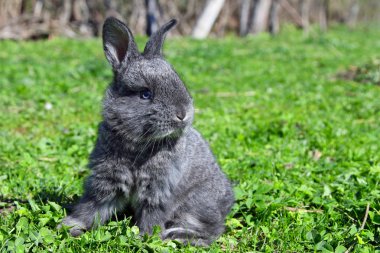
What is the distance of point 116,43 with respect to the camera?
13.3 feet

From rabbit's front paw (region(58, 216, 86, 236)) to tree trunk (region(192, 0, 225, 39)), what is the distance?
15091 mm

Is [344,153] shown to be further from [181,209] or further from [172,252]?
[172,252]

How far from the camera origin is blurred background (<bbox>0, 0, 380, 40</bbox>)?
15664 millimetres

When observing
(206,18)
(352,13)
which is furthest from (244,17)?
(352,13)

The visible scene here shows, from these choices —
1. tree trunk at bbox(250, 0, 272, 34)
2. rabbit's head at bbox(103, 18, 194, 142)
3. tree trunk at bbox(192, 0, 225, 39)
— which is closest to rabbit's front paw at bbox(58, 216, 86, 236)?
rabbit's head at bbox(103, 18, 194, 142)

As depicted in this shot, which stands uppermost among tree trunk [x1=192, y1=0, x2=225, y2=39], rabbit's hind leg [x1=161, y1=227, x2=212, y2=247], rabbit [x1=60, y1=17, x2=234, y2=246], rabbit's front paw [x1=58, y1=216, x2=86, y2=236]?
tree trunk [x1=192, y1=0, x2=225, y2=39]

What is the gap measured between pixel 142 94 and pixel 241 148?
2.64 meters

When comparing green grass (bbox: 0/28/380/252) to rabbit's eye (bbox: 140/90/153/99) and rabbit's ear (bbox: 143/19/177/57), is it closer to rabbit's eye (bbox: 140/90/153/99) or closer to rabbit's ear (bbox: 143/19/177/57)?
rabbit's eye (bbox: 140/90/153/99)

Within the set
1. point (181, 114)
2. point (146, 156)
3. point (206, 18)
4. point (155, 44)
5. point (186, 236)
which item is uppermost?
point (206, 18)

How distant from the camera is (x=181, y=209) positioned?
4070mm

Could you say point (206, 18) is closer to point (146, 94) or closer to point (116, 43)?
point (116, 43)

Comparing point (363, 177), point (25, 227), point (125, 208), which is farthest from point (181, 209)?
point (363, 177)

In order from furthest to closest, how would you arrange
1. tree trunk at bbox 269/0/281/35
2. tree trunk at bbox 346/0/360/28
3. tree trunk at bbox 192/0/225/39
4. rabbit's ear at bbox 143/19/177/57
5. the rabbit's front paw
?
tree trunk at bbox 346/0/360/28, tree trunk at bbox 269/0/281/35, tree trunk at bbox 192/0/225/39, rabbit's ear at bbox 143/19/177/57, the rabbit's front paw

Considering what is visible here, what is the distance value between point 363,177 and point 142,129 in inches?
92.4
